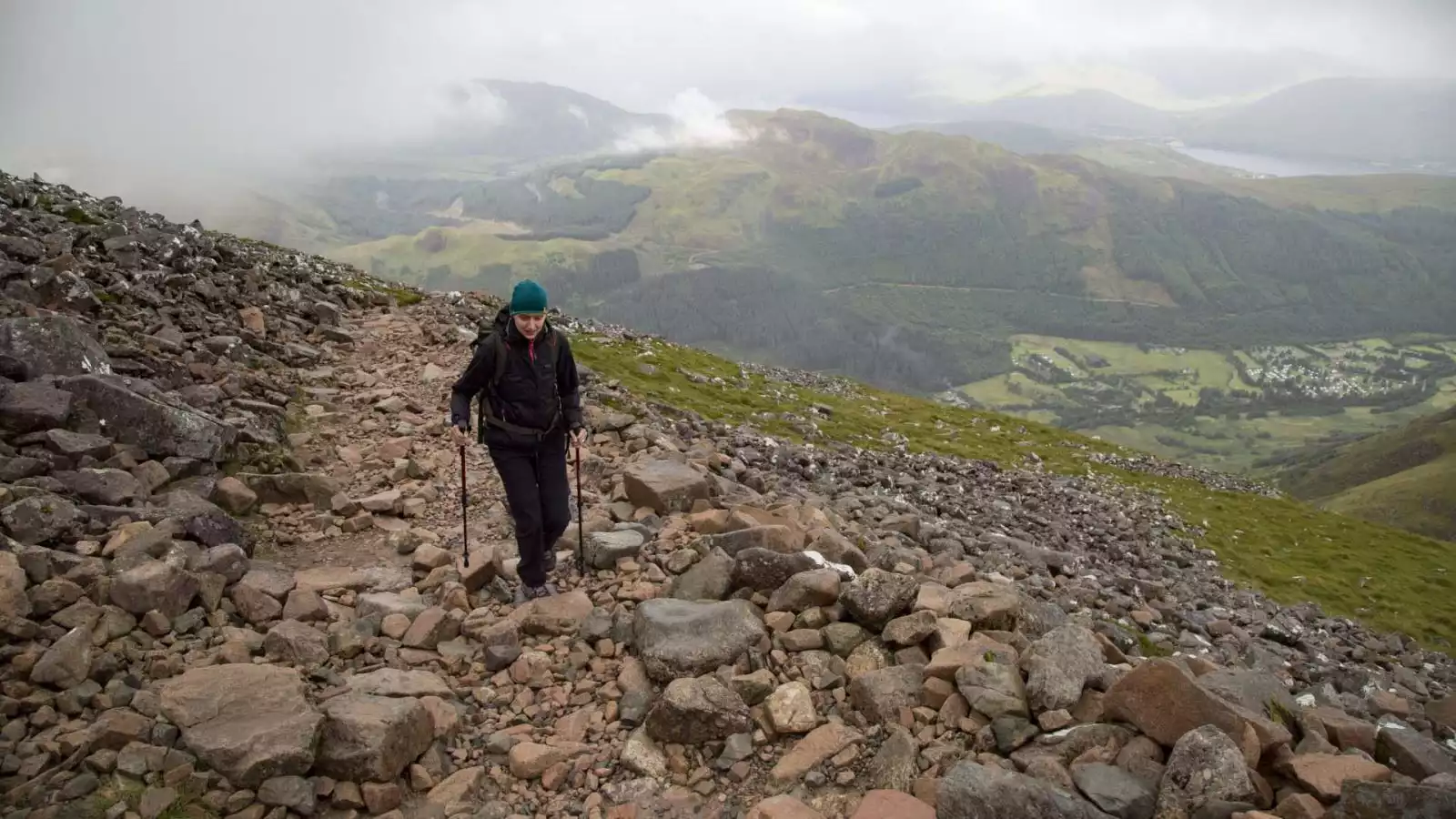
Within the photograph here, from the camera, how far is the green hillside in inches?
5182

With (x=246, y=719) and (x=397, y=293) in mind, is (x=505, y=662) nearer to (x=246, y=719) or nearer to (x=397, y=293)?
(x=246, y=719)

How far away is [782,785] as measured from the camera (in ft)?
25.9

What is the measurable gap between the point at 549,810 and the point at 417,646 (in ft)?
11.0

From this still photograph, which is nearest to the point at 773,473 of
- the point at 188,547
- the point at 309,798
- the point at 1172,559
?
the point at 188,547

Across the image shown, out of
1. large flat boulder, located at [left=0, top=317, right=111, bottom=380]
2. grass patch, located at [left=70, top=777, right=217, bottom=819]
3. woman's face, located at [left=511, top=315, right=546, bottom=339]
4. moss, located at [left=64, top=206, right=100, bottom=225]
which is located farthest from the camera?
moss, located at [left=64, top=206, right=100, bottom=225]

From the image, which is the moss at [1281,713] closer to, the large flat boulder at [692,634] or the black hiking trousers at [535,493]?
the large flat boulder at [692,634]

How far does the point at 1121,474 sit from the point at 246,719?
181 ft

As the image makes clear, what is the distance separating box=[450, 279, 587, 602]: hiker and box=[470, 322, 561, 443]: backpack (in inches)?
0.5

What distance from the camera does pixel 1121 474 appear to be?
174 ft

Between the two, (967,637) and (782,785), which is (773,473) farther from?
(782,785)

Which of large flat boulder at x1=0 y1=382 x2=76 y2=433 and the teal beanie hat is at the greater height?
the teal beanie hat

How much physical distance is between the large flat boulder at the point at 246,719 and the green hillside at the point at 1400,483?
162915 millimetres

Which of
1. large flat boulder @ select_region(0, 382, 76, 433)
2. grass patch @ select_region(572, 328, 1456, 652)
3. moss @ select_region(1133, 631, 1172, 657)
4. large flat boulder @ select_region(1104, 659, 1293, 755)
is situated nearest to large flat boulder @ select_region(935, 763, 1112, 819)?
large flat boulder @ select_region(1104, 659, 1293, 755)

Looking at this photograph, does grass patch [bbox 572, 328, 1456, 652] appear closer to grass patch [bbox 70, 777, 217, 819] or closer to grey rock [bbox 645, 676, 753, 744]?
grey rock [bbox 645, 676, 753, 744]
